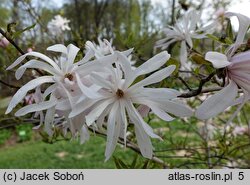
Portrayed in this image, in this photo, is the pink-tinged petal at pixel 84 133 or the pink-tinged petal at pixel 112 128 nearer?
the pink-tinged petal at pixel 112 128

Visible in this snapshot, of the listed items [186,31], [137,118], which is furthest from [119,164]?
[186,31]

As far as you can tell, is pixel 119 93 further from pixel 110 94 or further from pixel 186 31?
pixel 186 31

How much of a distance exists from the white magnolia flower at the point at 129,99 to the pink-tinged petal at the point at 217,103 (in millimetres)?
23

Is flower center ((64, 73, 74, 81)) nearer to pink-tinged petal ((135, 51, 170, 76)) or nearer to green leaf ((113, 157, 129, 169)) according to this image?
pink-tinged petal ((135, 51, 170, 76))

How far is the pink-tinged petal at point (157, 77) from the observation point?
22.2 inches

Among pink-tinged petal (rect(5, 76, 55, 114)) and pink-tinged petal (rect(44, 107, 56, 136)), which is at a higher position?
pink-tinged petal (rect(5, 76, 55, 114))

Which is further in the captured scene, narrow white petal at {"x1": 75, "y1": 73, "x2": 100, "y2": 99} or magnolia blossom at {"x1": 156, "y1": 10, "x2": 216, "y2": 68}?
magnolia blossom at {"x1": 156, "y1": 10, "x2": 216, "y2": 68}

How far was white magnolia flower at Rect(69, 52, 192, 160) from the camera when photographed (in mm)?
566

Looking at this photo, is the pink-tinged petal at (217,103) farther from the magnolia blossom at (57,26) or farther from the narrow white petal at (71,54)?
the magnolia blossom at (57,26)

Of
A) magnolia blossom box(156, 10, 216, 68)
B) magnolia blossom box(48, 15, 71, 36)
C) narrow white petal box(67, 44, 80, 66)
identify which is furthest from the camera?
magnolia blossom box(48, 15, 71, 36)

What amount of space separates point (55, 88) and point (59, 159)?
19.7ft

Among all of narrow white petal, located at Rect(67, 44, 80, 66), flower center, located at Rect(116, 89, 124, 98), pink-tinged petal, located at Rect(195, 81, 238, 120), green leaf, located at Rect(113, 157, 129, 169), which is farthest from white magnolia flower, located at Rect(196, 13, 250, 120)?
green leaf, located at Rect(113, 157, 129, 169)

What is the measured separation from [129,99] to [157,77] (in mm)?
61

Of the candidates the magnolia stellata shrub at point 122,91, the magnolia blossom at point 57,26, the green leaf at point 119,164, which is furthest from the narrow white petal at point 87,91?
the magnolia blossom at point 57,26
